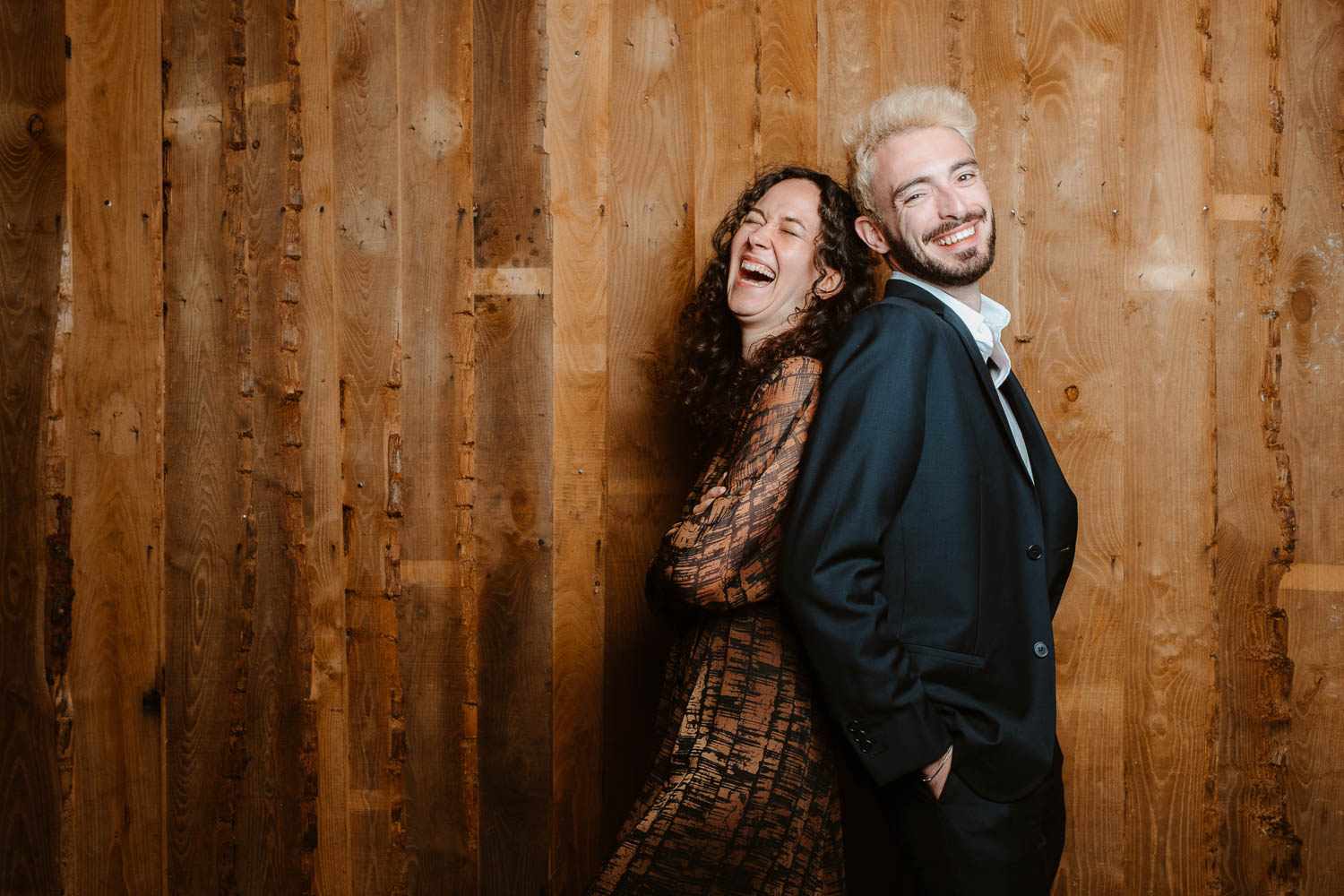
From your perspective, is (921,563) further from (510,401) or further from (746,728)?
(510,401)

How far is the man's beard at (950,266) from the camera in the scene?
4.75ft

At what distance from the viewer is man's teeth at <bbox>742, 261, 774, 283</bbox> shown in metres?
1.59

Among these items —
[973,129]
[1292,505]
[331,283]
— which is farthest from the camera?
[331,283]

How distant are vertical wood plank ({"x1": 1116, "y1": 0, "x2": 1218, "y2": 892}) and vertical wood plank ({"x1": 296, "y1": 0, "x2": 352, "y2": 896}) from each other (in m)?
1.90

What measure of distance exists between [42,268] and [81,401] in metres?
0.35

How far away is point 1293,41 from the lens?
191 centimetres

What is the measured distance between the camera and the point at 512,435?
2004 mm

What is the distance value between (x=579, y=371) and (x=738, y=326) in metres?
0.44

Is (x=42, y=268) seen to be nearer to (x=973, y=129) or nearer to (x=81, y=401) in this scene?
(x=81, y=401)

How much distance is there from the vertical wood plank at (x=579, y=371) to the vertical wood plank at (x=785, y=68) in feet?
1.27

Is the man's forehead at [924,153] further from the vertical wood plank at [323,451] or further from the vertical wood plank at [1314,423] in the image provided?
the vertical wood plank at [323,451]

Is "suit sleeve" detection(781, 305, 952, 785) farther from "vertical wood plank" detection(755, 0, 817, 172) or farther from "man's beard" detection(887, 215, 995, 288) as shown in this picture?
"vertical wood plank" detection(755, 0, 817, 172)

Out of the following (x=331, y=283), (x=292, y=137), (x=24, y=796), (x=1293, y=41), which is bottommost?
(x=24, y=796)

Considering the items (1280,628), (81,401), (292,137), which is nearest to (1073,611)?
(1280,628)
